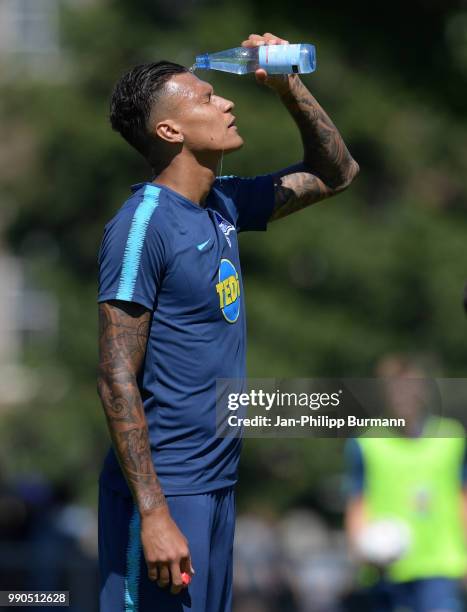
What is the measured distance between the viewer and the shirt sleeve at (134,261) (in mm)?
3695

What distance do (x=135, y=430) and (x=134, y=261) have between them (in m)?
0.51

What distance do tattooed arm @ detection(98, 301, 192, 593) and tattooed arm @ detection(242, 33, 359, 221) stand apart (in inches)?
37.5

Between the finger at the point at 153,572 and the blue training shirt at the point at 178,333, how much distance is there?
10.7 inches

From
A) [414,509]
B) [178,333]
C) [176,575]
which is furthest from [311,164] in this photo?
[414,509]

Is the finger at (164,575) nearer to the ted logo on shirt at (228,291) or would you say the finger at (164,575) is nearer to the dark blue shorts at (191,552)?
the dark blue shorts at (191,552)

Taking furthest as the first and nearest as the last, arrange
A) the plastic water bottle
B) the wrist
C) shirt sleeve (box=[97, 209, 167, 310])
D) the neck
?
1. the wrist
2. the plastic water bottle
3. the neck
4. shirt sleeve (box=[97, 209, 167, 310])

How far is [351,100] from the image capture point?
16.1 metres

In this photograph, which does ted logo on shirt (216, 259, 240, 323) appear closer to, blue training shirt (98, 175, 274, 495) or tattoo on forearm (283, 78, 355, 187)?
blue training shirt (98, 175, 274, 495)

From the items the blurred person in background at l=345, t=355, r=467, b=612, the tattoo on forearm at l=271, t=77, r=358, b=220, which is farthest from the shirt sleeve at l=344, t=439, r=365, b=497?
the tattoo on forearm at l=271, t=77, r=358, b=220

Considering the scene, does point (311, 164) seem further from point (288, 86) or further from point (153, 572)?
point (153, 572)

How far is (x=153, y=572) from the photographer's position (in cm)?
359

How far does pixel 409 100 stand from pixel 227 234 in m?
12.9

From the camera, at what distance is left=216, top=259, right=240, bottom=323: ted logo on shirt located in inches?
153

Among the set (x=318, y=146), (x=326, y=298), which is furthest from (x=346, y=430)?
(x=326, y=298)
